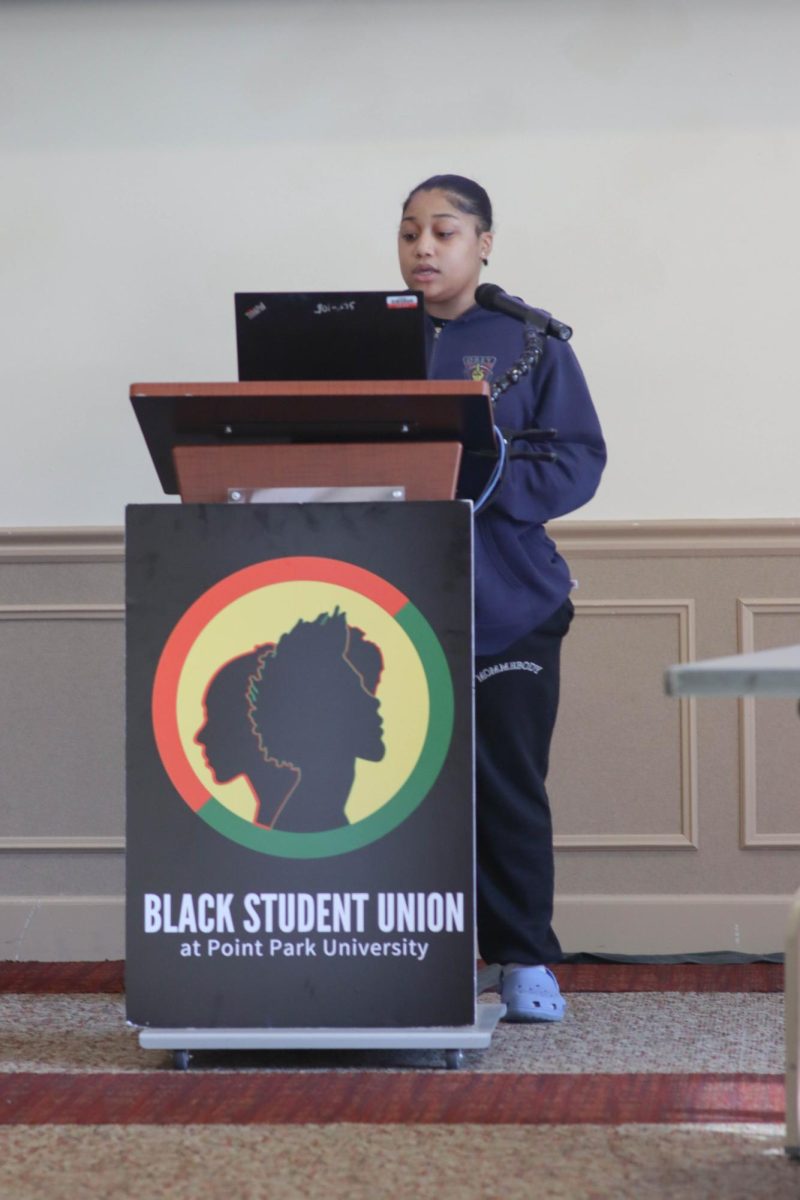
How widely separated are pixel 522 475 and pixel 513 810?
523 mm

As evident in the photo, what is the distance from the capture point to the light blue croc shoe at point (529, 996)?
2.36 m

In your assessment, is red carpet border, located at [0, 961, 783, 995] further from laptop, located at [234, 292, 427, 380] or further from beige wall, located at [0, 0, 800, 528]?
laptop, located at [234, 292, 427, 380]

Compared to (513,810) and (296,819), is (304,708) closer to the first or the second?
(296,819)

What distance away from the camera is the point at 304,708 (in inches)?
79.4

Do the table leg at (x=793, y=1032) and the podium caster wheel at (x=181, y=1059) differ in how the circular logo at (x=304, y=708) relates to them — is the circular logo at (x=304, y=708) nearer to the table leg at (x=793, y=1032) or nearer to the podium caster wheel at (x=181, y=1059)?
the podium caster wheel at (x=181, y=1059)

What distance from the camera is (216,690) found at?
6.65 ft

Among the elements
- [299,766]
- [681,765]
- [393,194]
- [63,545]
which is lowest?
[681,765]

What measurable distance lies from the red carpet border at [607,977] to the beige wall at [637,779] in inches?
5.4

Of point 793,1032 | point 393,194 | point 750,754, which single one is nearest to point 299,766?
point 793,1032

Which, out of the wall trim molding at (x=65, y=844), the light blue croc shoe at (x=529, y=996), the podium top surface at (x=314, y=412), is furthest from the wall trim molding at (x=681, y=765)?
the podium top surface at (x=314, y=412)

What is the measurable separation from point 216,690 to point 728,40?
6.54ft

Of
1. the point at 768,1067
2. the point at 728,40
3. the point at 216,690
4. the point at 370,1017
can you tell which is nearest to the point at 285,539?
the point at 216,690

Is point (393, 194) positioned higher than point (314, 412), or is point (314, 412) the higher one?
point (393, 194)

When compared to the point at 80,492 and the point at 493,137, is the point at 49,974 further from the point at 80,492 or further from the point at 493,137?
the point at 493,137
